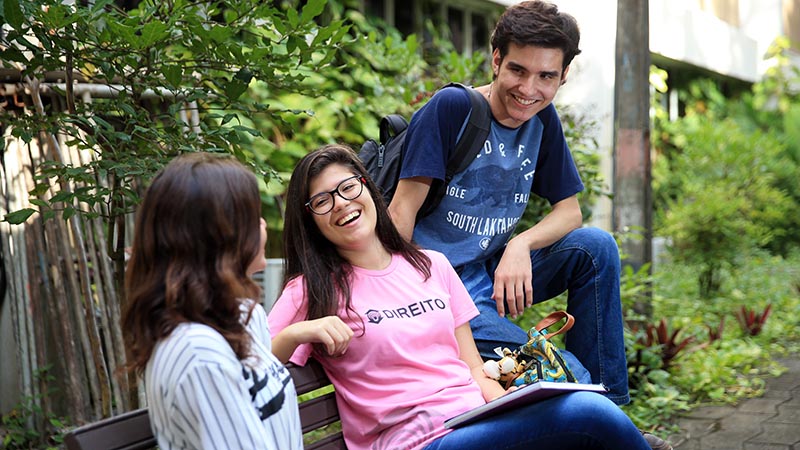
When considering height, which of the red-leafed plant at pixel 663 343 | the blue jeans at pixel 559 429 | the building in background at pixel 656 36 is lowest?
the red-leafed plant at pixel 663 343

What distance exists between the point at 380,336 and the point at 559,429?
1.65 ft

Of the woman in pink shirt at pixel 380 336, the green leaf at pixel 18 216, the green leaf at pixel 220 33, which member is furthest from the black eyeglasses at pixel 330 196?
the green leaf at pixel 18 216

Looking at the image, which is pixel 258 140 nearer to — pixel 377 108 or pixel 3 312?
pixel 377 108

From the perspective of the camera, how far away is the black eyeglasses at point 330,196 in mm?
2346

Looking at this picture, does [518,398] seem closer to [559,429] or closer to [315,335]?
[559,429]

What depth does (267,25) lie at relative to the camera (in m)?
2.83

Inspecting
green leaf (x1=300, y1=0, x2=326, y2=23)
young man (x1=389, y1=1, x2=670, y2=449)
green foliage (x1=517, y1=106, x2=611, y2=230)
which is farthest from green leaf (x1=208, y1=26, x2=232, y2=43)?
green foliage (x1=517, y1=106, x2=611, y2=230)

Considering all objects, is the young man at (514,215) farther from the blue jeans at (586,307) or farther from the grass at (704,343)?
the grass at (704,343)

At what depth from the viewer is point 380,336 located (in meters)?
2.28

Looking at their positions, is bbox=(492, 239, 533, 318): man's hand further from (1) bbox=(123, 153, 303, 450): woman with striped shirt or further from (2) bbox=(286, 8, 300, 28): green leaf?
(1) bbox=(123, 153, 303, 450): woman with striped shirt

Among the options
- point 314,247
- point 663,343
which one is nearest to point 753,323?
point 663,343

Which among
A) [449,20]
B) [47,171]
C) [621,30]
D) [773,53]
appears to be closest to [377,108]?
[621,30]

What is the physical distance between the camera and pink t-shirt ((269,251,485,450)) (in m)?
2.26

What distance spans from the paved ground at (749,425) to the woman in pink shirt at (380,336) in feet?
6.97
